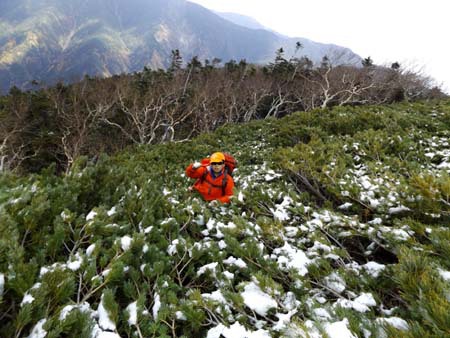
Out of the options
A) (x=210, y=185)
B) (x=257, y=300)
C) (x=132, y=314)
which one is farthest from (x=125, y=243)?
(x=210, y=185)

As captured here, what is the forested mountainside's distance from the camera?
136 cm

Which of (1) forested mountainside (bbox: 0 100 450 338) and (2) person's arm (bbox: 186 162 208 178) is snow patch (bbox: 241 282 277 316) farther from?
(2) person's arm (bbox: 186 162 208 178)

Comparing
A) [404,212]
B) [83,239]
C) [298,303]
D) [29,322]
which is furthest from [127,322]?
[404,212]

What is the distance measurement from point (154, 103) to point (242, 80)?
11.5m

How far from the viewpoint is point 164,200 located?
11.1 ft

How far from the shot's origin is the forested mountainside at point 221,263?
136 cm

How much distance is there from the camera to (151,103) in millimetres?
21812

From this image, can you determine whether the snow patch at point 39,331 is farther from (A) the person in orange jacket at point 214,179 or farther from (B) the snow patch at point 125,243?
(A) the person in orange jacket at point 214,179

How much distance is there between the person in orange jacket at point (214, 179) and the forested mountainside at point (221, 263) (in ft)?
3.06

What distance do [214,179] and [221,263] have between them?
8.57ft

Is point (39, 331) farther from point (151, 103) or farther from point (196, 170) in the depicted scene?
point (151, 103)

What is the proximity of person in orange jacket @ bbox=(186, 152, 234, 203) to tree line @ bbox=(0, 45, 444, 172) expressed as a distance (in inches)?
595

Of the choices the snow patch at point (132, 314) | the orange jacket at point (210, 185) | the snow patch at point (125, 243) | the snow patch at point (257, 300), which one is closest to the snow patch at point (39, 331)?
the snow patch at point (132, 314)

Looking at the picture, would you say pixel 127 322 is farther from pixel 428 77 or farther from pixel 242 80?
pixel 428 77
